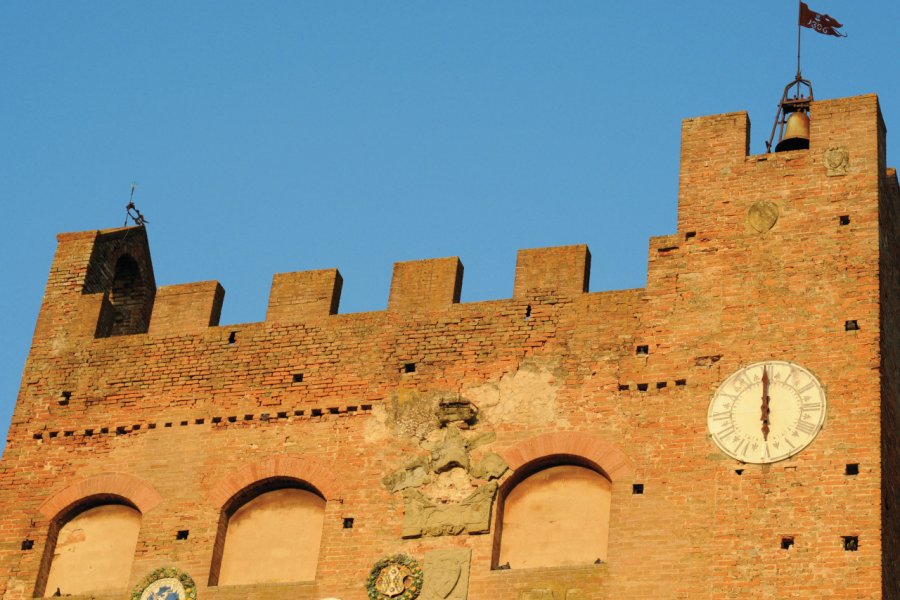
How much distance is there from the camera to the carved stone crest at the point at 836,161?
2753cm

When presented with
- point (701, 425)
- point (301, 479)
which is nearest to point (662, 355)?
point (701, 425)

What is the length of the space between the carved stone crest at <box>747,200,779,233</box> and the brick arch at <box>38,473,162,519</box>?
8.62 metres

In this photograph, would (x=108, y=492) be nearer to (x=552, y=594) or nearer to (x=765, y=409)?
(x=552, y=594)

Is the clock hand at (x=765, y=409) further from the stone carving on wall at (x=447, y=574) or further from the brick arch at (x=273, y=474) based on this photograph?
the brick arch at (x=273, y=474)

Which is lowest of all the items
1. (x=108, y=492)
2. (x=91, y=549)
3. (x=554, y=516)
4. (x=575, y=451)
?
(x=91, y=549)

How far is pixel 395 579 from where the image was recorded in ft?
86.2

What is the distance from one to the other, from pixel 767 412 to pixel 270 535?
21.9 ft

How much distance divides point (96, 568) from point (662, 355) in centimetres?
805

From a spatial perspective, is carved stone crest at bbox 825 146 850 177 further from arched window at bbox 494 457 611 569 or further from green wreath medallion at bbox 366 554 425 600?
green wreath medallion at bbox 366 554 425 600

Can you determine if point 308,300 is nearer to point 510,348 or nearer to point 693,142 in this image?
point 510,348

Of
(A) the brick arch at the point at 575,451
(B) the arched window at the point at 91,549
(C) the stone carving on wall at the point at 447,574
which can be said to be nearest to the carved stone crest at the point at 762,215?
(A) the brick arch at the point at 575,451

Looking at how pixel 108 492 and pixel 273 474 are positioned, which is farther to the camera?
pixel 108 492

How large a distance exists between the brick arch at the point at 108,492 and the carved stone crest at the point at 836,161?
981 centimetres

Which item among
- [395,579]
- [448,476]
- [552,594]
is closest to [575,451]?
[448,476]
